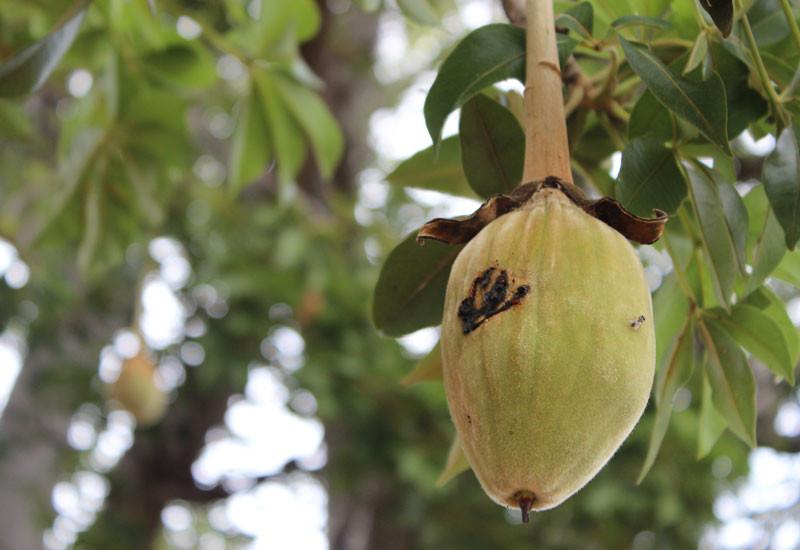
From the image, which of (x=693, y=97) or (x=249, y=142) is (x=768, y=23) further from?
(x=249, y=142)

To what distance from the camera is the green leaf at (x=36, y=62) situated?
0.97 metres

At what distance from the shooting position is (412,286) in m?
0.82

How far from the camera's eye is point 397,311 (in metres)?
0.83

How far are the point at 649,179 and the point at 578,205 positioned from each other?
0.13 m

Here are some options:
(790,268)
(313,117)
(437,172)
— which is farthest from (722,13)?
(313,117)

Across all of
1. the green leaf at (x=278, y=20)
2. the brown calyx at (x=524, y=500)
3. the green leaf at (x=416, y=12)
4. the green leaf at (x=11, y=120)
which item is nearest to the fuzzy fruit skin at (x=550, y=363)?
the brown calyx at (x=524, y=500)

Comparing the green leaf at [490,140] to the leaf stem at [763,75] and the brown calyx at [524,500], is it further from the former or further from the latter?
the brown calyx at [524,500]

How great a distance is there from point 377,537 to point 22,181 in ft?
5.82

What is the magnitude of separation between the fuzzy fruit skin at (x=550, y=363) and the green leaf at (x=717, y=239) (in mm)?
139

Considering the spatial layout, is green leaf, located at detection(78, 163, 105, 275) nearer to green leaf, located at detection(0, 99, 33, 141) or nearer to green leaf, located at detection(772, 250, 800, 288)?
green leaf, located at detection(0, 99, 33, 141)

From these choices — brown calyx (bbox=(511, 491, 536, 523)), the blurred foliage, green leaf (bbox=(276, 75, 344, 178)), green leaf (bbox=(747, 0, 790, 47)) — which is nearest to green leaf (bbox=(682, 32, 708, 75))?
the blurred foliage

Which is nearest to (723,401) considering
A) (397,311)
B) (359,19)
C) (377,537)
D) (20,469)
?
(397,311)

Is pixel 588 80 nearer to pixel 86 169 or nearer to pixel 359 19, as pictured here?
pixel 86 169

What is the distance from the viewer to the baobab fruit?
291 cm
